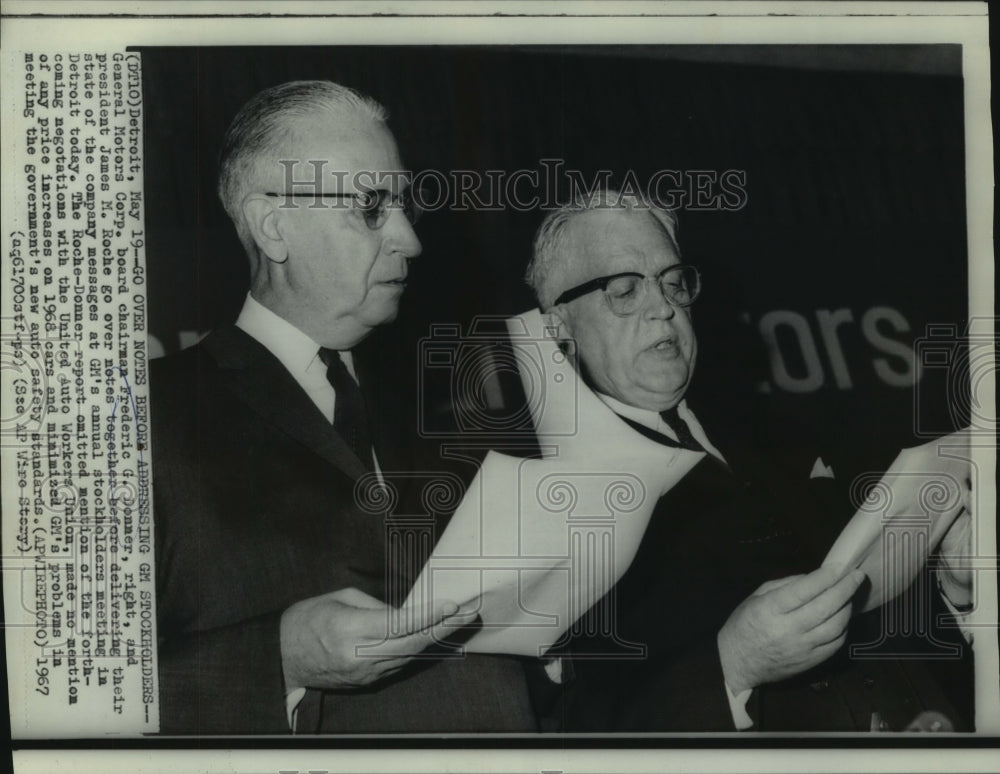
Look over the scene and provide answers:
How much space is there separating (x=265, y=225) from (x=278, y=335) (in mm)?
231

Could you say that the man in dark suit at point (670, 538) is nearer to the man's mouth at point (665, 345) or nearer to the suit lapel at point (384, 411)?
the man's mouth at point (665, 345)

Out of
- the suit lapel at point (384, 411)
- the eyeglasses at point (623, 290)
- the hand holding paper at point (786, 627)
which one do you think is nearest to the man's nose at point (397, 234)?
the suit lapel at point (384, 411)

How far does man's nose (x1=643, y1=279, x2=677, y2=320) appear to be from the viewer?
7.23 feet

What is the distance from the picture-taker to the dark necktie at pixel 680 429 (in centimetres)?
222

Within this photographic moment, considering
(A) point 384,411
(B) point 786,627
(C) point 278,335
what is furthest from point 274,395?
(B) point 786,627

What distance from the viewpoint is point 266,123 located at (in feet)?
7.23

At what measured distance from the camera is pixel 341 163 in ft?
7.18

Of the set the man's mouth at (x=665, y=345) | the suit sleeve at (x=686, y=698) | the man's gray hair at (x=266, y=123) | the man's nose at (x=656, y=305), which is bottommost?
the suit sleeve at (x=686, y=698)

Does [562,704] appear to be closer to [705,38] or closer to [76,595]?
[76,595]

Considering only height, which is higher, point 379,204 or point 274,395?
point 379,204

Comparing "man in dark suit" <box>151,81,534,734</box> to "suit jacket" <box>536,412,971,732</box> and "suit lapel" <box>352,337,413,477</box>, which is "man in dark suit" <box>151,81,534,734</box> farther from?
"suit jacket" <box>536,412,971,732</box>

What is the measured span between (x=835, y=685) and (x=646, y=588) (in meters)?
0.46

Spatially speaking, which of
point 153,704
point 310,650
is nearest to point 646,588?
point 310,650

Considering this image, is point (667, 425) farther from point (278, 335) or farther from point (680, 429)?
point (278, 335)
